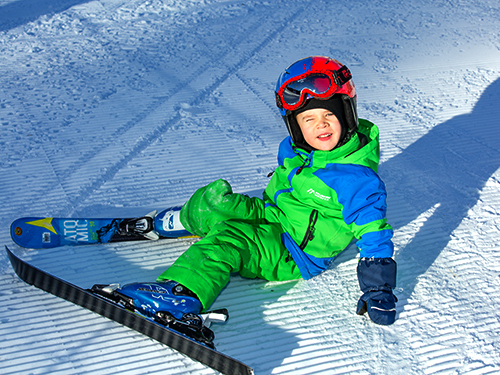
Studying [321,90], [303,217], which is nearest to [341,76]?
[321,90]

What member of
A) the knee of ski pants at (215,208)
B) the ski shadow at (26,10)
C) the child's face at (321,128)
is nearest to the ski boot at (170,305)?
the knee of ski pants at (215,208)

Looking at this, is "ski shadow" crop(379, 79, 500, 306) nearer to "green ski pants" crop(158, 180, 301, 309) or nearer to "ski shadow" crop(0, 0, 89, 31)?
"green ski pants" crop(158, 180, 301, 309)

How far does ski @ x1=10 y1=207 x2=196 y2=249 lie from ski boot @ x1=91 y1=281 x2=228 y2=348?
47cm

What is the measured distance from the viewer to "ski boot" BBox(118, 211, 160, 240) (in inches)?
88.7

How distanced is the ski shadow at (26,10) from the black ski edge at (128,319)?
323 centimetres

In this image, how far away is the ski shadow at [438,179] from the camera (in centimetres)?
235

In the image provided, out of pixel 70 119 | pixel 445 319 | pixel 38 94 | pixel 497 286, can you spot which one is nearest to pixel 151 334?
pixel 445 319

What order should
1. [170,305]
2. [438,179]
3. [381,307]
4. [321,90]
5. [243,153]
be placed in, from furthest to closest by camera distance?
[243,153] < [438,179] < [321,90] < [381,307] < [170,305]

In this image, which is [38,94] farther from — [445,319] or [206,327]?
[445,319]

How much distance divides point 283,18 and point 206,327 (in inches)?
154

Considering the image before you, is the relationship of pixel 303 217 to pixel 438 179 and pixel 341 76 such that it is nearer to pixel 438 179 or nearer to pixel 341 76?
pixel 341 76

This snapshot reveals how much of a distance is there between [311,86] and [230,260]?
0.78 m

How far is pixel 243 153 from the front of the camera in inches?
119

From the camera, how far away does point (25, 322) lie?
1.81m
